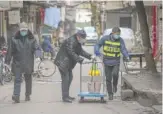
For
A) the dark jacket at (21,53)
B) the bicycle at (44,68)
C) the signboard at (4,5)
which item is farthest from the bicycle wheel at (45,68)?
the dark jacket at (21,53)

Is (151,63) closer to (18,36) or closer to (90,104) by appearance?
(90,104)

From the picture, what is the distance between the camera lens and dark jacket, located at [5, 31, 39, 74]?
11.7m

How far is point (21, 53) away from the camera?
38.5 feet

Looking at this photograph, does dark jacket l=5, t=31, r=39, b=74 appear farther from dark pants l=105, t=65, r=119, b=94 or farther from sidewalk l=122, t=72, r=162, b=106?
sidewalk l=122, t=72, r=162, b=106

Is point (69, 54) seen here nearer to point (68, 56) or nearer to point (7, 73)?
point (68, 56)

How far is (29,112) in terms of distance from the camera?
10297mm

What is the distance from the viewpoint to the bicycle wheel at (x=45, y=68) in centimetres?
1886

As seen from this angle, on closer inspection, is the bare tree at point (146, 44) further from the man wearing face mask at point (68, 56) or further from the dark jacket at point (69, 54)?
the dark jacket at point (69, 54)

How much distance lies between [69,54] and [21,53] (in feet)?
3.89

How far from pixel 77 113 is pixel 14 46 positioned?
2701 mm

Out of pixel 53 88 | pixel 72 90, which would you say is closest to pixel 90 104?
pixel 72 90

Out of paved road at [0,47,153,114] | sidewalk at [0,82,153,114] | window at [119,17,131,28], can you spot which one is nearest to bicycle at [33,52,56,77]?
paved road at [0,47,153,114]

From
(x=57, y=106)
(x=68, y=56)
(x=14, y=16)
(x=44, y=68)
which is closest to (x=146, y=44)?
(x=68, y=56)

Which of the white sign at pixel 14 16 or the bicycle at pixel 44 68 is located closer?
the bicycle at pixel 44 68
